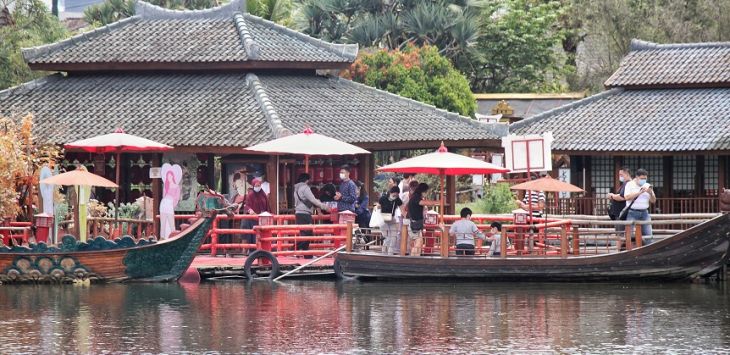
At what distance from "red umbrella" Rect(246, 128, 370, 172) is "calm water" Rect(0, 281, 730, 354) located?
97.1 inches

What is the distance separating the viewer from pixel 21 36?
140ft

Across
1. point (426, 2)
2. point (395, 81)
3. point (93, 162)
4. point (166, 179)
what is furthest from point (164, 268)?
point (426, 2)

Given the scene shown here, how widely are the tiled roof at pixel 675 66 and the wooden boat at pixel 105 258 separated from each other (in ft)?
46.3

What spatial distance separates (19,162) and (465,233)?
803cm

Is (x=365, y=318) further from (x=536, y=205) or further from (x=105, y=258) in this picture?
(x=536, y=205)

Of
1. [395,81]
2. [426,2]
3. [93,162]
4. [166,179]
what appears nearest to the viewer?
[166,179]

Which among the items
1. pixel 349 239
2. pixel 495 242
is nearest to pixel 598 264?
pixel 495 242

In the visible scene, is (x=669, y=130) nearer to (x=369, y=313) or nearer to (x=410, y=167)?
(x=410, y=167)

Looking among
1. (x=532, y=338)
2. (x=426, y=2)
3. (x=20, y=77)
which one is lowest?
(x=532, y=338)

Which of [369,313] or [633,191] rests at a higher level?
[633,191]

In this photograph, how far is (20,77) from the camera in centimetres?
4247

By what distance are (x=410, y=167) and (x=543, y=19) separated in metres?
32.5

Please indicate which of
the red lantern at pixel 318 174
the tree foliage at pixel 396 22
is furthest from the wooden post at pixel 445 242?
the tree foliage at pixel 396 22

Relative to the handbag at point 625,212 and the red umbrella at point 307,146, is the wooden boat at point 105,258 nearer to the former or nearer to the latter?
the red umbrella at point 307,146
